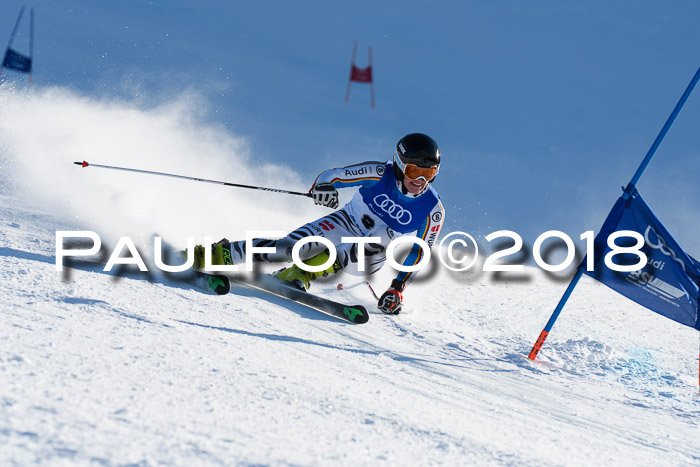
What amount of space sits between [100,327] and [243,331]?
0.88 metres

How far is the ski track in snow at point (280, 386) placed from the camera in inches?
64.9

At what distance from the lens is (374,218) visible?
531 centimetres

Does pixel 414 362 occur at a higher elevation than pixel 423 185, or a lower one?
lower

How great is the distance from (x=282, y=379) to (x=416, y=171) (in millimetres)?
2860

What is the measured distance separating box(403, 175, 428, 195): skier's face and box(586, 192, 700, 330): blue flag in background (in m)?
1.55

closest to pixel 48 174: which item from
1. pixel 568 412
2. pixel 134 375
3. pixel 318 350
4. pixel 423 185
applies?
pixel 423 185

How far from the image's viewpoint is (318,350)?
3.29 m

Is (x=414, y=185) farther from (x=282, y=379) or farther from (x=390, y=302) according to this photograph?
(x=282, y=379)

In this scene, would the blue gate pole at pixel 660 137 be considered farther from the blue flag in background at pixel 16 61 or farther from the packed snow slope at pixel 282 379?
the blue flag in background at pixel 16 61

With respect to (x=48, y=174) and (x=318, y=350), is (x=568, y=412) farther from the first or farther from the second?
(x=48, y=174)

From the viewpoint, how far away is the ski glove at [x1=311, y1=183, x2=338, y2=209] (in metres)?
5.00

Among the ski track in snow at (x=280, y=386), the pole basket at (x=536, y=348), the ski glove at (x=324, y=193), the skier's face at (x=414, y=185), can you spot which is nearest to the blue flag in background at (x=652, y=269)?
the ski track in snow at (x=280, y=386)

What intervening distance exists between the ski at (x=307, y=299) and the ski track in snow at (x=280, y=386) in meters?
0.15

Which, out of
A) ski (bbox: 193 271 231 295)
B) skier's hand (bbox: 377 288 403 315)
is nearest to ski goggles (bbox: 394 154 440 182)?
skier's hand (bbox: 377 288 403 315)
